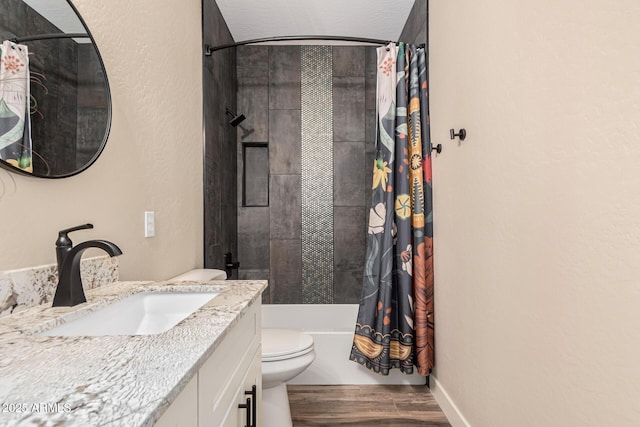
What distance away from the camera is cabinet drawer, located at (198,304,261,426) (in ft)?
2.19

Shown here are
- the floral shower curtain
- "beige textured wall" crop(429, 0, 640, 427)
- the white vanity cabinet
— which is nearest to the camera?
the white vanity cabinet

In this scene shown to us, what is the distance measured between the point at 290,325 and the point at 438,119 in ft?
6.58

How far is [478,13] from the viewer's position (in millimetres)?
1476

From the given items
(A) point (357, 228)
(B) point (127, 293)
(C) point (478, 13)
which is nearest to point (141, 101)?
(B) point (127, 293)

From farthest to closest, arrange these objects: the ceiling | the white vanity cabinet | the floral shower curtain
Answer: the ceiling < the floral shower curtain < the white vanity cabinet

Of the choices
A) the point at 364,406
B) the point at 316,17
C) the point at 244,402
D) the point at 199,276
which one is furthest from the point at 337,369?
the point at 316,17

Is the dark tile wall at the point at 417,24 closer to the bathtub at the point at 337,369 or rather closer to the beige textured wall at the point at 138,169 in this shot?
the beige textured wall at the point at 138,169

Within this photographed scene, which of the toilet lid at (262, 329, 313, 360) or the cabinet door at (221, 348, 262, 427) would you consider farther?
the toilet lid at (262, 329, 313, 360)

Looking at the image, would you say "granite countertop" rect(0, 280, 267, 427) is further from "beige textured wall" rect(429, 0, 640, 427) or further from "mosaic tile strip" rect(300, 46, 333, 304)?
"mosaic tile strip" rect(300, 46, 333, 304)

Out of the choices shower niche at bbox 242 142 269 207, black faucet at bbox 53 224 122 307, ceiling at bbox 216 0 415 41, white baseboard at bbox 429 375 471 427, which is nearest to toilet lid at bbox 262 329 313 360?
white baseboard at bbox 429 375 471 427

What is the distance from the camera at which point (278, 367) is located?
5.51 ft

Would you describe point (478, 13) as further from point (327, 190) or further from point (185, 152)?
point (327, 190)

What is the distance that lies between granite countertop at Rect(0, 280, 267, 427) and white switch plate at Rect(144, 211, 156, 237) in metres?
0.68

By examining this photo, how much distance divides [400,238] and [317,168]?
1254 millimetres
